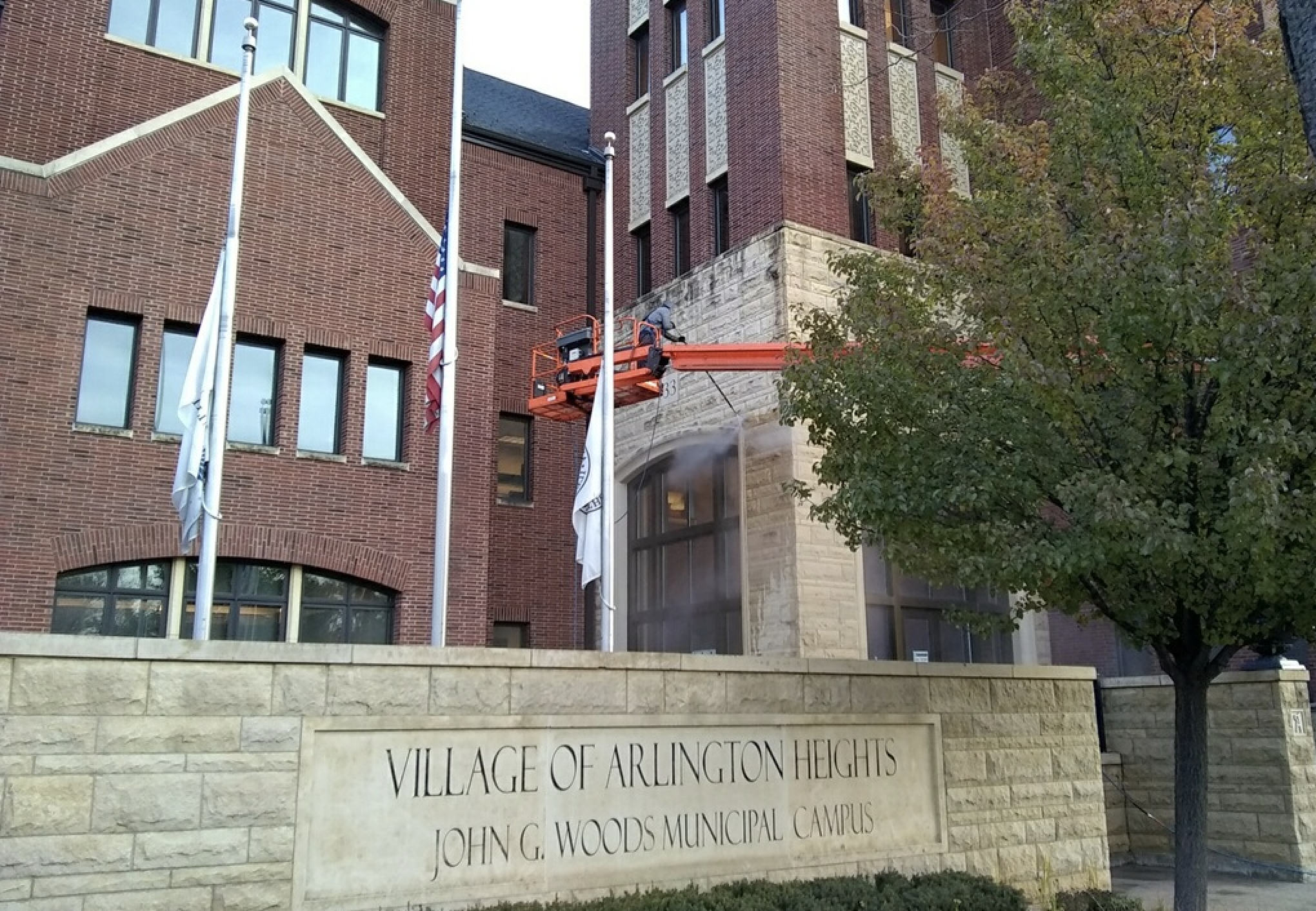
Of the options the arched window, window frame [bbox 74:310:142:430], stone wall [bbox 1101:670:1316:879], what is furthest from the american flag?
stone wall [bbox 1101:670:1316:879]

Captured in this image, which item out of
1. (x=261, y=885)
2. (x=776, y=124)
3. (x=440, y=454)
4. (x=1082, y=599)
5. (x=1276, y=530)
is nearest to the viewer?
(x=261, y=885)

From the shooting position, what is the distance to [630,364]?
17672 mm

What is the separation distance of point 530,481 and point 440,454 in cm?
894

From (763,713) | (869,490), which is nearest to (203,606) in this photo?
(763,713)

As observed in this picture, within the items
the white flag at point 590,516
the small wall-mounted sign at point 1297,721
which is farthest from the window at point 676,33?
the small wall-mounted sign at point 1297,721

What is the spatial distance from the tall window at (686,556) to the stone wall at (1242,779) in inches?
247

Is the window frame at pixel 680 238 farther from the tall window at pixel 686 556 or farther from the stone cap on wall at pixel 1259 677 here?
the stone cap on wall at pixel 1259 677

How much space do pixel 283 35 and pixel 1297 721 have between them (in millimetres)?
18891

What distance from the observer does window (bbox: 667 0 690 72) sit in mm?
22578

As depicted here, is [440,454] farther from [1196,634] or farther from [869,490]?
[1196,634]

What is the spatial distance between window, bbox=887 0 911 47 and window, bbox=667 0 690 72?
13.2ft

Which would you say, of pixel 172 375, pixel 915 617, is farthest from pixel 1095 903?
pixel 172 375

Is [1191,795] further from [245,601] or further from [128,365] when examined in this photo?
[128,365]

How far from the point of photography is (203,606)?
434 inches
